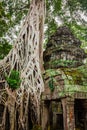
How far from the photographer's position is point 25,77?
289 inches

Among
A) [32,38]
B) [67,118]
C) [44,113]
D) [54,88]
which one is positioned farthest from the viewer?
[32,38]

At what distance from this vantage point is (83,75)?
22.7 ft

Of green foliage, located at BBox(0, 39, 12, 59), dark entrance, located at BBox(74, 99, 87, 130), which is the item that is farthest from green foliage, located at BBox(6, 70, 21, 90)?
green foliage, located at BBox(0, 39, 12, 59)

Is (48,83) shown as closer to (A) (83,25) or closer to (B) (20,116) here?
(B) (20,116)

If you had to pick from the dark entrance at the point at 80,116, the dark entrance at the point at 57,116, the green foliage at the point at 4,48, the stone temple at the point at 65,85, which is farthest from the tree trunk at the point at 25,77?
the green foliage at the point at 4,48

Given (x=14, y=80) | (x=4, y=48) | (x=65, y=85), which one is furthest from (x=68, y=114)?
(x=4, y=48)

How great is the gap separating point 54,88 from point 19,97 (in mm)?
1075

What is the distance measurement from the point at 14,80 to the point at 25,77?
353 millimetres

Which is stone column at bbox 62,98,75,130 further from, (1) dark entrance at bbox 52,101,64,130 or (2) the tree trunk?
(1) dark entrance at bbox 52,101,64,130

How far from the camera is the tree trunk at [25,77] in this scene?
23.4 feet

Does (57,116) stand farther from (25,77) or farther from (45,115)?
(25,77)

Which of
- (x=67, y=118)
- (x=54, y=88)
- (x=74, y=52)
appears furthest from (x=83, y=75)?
(x=74, y=52)

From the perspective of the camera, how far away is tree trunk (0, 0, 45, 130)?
7125 mm

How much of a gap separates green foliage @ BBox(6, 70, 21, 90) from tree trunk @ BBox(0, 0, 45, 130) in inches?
4.2
